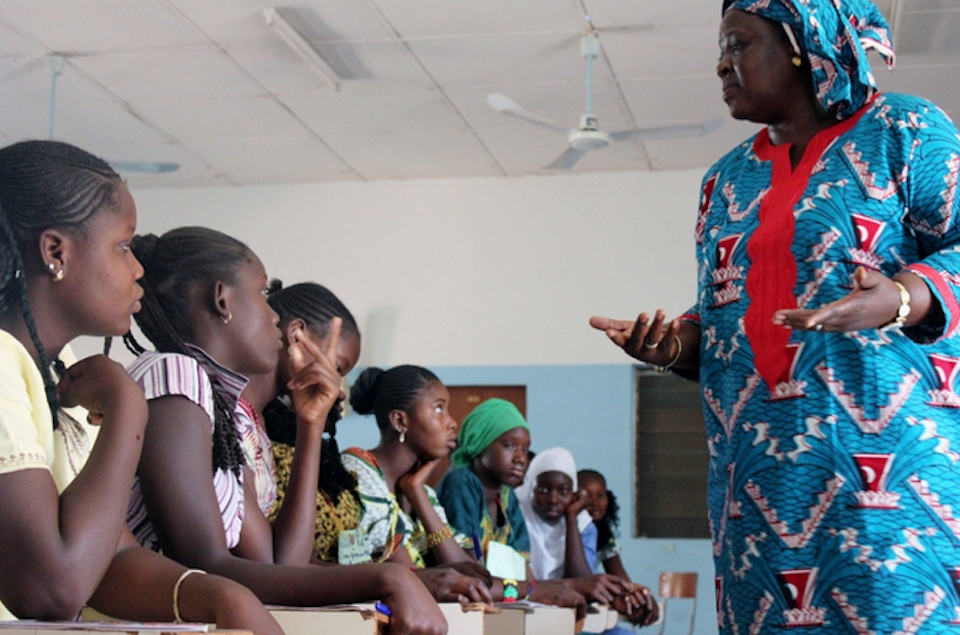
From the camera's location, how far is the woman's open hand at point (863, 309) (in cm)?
128

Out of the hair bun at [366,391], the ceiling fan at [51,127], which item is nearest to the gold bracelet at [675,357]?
the hair bun at [366,391]

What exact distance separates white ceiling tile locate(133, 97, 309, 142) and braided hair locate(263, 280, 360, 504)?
156 inches

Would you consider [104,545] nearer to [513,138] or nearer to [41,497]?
[41,497]

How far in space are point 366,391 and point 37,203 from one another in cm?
231

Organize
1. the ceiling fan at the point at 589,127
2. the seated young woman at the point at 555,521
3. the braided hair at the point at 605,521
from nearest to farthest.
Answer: the seated young woman at the point at 555,521
the ceiling fan at the point at 589,127
the braided hair at the point at 605,521

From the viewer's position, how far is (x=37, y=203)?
1.45 metres

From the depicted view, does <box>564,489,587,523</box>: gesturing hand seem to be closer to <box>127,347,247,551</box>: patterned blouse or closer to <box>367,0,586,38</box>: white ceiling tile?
<box>367,0,586,38</box>: white ceiling tile

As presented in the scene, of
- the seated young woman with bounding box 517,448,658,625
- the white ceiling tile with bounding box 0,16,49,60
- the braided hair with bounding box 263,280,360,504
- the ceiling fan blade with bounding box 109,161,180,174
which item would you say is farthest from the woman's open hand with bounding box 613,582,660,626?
the white ceiling tile with bounding box 0,16,49,60

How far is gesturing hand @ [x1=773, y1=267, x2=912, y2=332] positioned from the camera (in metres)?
1.27

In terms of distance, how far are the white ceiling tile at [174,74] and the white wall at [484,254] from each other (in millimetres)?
1865

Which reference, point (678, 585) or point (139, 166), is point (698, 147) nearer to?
point (678, 585)

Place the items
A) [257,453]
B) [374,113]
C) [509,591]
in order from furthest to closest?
[374,113] < [509,591] < [257,453]

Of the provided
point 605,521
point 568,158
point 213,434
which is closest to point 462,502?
point 213,434

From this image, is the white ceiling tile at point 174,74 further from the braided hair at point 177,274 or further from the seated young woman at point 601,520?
the braided hair at point 177,274
